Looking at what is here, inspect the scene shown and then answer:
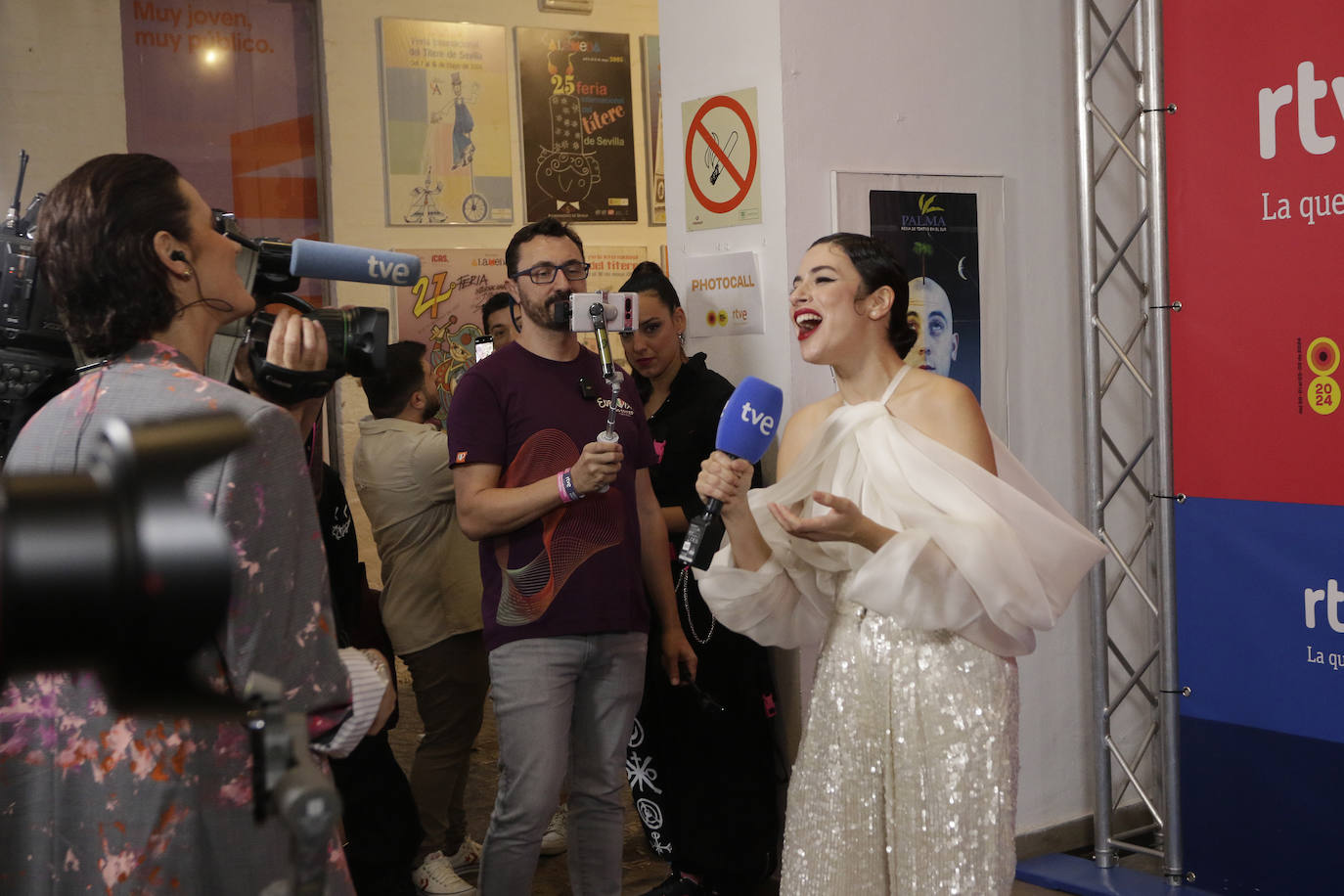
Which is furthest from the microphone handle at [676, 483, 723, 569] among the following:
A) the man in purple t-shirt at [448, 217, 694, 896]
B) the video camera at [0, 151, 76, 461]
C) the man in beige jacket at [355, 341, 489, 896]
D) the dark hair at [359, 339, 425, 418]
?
the dark hair at [359, 339, 425, 418]

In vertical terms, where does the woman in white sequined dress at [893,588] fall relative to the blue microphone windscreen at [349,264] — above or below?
below

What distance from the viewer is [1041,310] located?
12.7 ft

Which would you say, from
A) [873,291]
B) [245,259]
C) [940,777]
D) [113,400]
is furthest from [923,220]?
[113,400]

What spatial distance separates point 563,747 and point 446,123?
406cm

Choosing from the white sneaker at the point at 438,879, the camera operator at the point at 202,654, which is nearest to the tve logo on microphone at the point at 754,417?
the camera operator at the point at 202,654

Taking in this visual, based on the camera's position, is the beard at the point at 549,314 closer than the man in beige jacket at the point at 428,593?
Yes

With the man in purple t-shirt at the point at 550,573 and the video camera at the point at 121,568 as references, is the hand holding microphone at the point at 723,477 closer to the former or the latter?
the man in purple t-shirt at the point at 550,573

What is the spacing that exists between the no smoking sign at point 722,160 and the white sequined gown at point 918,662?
3.88 feet

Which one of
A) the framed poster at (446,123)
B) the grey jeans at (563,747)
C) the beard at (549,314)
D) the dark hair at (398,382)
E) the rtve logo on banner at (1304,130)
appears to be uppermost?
the framed poster at (446,123)

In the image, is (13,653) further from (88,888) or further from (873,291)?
(873,291)

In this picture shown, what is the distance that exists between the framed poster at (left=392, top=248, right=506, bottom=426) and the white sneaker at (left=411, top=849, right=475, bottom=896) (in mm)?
2807

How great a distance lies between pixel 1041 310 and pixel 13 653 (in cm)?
361

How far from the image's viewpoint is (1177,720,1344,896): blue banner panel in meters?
3.20

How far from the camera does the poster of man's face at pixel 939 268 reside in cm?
358
